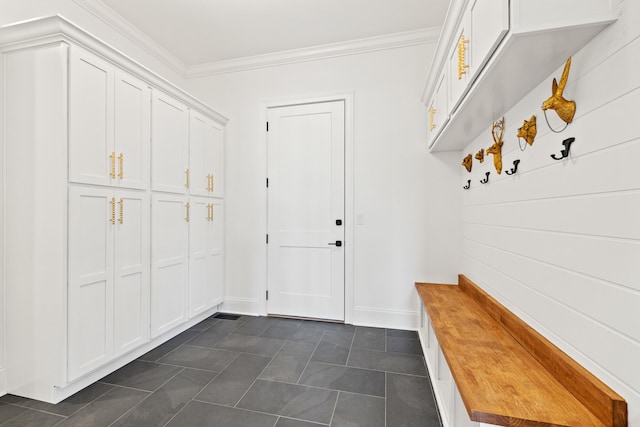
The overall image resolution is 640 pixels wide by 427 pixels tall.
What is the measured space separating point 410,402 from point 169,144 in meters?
2.70

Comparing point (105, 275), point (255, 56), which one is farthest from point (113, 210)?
point (255, 56)

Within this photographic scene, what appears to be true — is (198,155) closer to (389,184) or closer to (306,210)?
(306,210)

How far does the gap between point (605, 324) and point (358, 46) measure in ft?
9.63

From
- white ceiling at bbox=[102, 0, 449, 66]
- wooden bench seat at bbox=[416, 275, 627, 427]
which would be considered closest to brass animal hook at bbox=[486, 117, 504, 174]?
wooden bench seat at bbox=[416, 275, 627, 427]

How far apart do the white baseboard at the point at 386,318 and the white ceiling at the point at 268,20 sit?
9.16ft

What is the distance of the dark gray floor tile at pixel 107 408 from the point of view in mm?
1535

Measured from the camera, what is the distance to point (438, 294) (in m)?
2.38

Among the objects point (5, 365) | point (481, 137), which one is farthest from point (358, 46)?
point (5, 365)

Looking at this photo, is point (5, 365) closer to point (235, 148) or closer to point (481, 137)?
point (235, 148)

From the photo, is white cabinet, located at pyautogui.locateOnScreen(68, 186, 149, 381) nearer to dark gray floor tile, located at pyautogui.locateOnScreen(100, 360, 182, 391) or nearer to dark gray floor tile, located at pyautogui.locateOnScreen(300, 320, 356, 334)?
dark gray floor tile, located at pyautogui.locateOnScreen(100, 360, 182, 391)

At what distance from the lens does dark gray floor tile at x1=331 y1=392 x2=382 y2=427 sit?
1.55 metres

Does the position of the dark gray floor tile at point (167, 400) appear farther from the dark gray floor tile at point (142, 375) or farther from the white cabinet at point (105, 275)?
the white cabinet at point (105, 275)

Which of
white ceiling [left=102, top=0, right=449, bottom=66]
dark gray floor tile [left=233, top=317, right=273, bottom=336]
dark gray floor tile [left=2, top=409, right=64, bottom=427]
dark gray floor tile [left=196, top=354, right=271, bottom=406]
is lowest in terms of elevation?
dark gray floor tile [left=233, top=317, right=273, bottom=336]

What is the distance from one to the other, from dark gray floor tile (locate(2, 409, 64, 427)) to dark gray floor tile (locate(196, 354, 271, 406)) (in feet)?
2.41
